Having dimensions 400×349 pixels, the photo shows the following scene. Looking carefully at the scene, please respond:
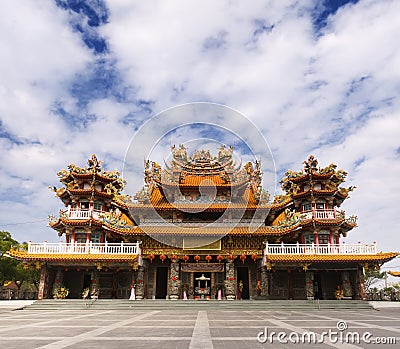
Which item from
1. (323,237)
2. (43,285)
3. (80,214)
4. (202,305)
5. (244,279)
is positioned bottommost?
(202,305)

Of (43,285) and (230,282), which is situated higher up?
(230,282)

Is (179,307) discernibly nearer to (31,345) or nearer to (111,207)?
(111,207)

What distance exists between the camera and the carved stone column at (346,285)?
79.9ft

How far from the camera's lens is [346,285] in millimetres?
24625

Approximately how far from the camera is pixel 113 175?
1131 inches

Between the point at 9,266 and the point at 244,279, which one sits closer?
the point at 244,279

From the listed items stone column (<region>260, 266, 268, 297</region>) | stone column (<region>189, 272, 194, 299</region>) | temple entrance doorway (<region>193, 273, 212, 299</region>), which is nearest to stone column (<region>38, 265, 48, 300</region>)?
stone column (<region>189, 272, 194, 299</region>)

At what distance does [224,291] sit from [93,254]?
9.77m

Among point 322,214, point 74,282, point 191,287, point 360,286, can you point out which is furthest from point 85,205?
point 360,286

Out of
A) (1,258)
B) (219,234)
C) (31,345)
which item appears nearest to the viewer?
(31,345)

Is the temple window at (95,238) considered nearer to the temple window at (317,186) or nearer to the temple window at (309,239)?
the temple window at (309,239)

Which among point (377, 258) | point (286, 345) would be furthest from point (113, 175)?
point (286, 345)
